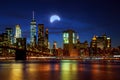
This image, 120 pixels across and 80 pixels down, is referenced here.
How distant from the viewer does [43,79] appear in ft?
177

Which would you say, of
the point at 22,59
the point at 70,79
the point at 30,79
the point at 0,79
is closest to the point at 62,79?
the point at 70,79

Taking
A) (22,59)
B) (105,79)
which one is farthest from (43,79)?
(22,59)

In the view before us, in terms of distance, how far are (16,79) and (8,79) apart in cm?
109

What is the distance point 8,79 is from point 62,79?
7140mm

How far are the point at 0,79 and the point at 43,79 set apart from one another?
19.1 ft

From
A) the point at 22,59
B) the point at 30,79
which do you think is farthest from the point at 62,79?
the point at 22,59

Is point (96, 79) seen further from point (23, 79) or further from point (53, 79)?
point (23, 79)

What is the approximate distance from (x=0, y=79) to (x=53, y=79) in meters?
7.23

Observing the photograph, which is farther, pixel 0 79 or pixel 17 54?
pixel 17 54

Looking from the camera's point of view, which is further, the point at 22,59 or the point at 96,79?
the point at 22,59

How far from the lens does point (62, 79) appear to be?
5300 cm

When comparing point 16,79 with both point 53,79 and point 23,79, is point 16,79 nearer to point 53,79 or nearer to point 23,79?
point 23,79

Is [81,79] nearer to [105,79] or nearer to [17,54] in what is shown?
[105,79]

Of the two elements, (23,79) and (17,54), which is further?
(17,54)
